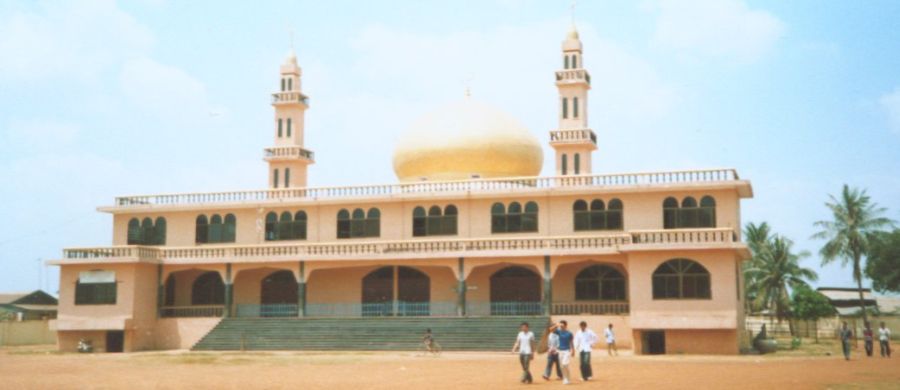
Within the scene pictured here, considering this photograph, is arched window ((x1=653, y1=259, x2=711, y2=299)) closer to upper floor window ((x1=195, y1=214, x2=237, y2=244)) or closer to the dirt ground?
the dirt ground

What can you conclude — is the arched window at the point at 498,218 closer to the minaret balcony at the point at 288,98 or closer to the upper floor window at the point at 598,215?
the upper floor window at the point at 598,215

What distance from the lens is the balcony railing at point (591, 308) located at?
112ft

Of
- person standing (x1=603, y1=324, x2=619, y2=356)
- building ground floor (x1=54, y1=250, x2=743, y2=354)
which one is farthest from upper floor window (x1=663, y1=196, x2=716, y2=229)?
person standing (x1=603, y1=324, x2=619, y2=356)

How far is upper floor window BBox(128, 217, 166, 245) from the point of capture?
4044 centimetres

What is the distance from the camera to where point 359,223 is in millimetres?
38250

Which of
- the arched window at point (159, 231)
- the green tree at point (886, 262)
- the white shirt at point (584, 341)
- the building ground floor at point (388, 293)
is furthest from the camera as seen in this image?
the green tree at point (886, 262)

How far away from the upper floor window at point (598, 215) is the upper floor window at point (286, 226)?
1105 centimetres

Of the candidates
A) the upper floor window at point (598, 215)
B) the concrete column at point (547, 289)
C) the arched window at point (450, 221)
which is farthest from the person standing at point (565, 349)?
the arched window at point (450, 221)

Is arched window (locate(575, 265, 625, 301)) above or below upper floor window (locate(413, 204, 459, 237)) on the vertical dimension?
below

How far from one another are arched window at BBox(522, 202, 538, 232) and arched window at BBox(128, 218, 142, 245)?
16459 mm

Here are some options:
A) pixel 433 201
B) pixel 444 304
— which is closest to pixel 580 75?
pixel 433 201

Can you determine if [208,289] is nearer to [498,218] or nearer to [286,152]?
[286,152]

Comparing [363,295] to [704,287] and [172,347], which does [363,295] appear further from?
[704,287]

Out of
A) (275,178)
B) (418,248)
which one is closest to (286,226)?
(275,178)
